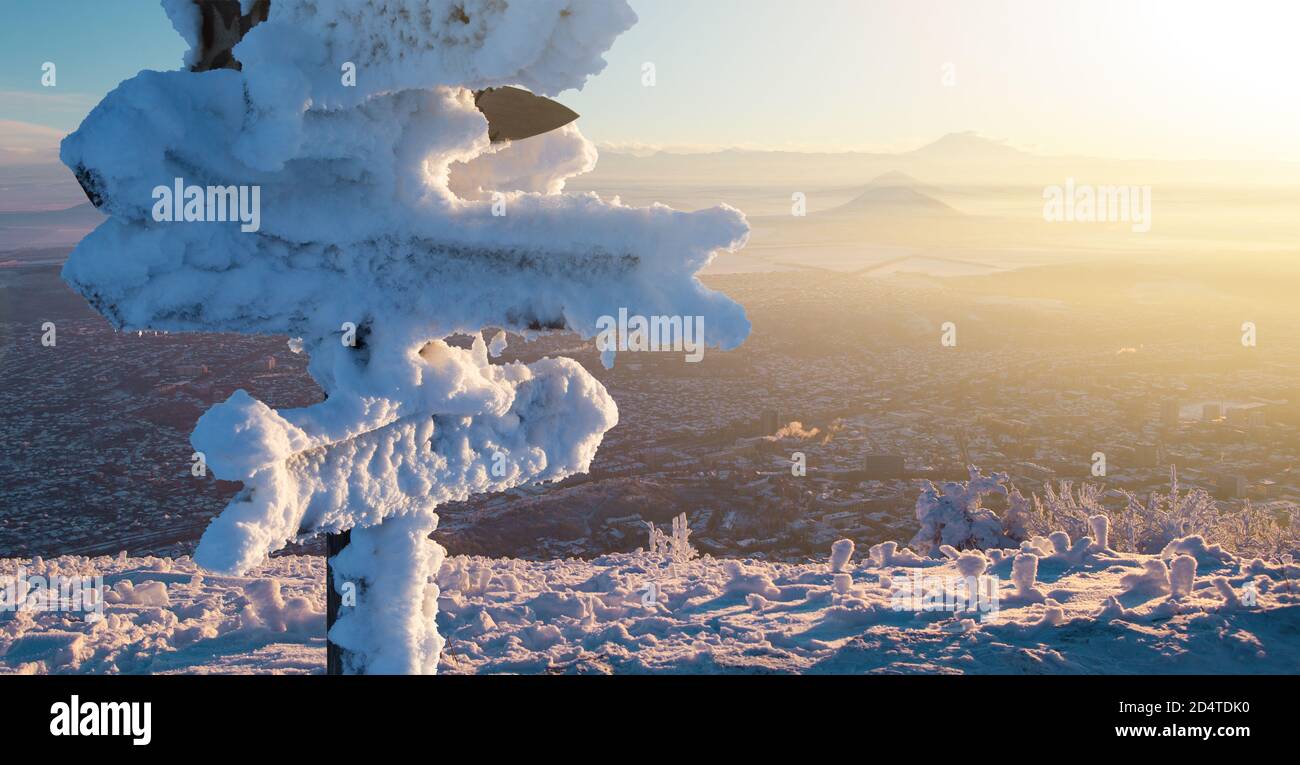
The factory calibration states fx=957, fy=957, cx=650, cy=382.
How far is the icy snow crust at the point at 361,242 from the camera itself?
359cm

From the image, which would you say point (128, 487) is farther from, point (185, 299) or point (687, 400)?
point (185, 299)

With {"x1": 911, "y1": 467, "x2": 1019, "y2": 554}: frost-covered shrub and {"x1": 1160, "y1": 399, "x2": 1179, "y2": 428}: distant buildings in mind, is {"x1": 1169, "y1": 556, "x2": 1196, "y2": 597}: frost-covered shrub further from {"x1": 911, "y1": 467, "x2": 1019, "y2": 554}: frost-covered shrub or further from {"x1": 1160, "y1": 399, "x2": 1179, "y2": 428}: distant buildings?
{"x1": 1160, "y1": 399, "x2": 1179, "y2": 428}: distant buildings

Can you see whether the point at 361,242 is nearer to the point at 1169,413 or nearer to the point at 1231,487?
the point at 1231,487

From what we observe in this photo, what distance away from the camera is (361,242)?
415 cm

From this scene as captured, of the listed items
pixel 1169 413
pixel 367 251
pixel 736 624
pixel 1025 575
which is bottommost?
pixel 736 624

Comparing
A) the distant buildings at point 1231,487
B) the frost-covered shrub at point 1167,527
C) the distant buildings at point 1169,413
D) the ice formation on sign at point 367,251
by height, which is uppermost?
the ice formation on sign at point 367,251

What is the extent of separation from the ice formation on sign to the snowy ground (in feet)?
9.10

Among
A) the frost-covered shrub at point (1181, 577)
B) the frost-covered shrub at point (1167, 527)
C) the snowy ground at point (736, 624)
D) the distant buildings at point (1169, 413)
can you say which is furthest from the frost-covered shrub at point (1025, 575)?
the distant buildings at point (1169, 413)

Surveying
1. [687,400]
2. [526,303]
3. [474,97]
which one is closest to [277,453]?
[526,303]

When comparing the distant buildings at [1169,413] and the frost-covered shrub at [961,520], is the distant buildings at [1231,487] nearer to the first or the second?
the distant buildings at [1169,413]

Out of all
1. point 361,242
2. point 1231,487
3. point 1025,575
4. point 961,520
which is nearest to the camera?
point 361,242

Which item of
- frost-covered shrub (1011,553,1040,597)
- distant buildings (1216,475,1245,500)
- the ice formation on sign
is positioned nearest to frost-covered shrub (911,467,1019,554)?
frost-covered shrub (1011,553,1040,597)

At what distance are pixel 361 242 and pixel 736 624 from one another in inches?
179

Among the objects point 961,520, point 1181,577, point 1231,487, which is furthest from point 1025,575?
point 1231,487
